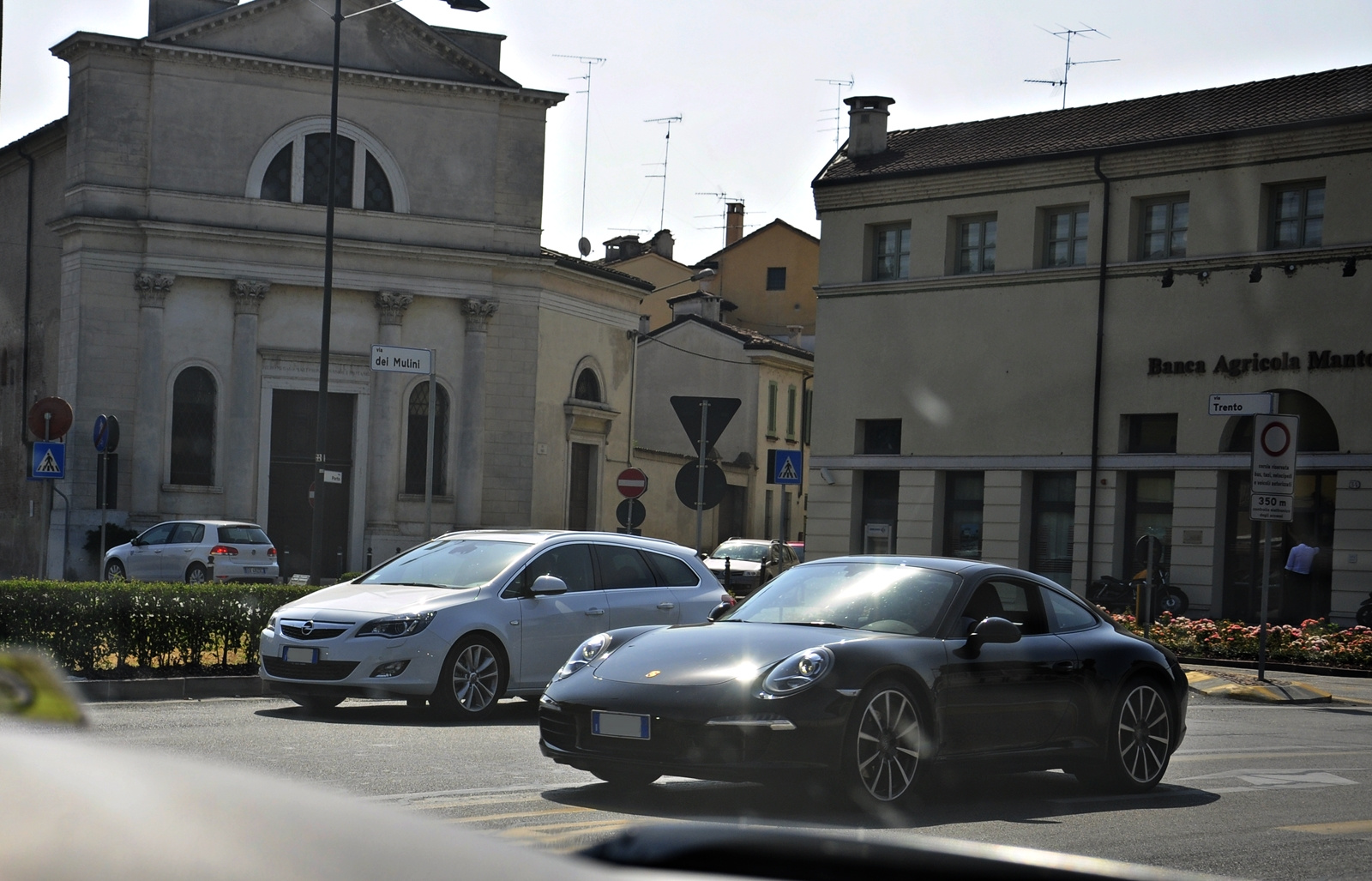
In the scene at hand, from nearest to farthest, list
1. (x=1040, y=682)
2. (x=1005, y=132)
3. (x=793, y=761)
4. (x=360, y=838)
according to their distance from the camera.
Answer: (x=360, y=838)
(x=793, y=761)
(x=1040, y=682)
(x=1005, y=132)

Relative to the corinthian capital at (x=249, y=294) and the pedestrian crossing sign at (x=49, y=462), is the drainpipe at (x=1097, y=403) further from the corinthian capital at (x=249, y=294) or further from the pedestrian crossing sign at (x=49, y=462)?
the pedestrian crossing sign at (x=49, y=462)

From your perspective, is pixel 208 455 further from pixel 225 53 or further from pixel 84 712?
pixel 84 712

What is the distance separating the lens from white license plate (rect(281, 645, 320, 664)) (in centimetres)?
1236

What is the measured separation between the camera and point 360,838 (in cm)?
146

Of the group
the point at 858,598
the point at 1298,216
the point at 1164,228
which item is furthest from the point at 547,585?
the point at 1164,228

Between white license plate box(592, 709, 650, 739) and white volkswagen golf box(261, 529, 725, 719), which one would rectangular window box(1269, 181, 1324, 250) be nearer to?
white volkswagen golf box(261, 529, 725, 719)

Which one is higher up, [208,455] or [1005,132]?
[1005,132]

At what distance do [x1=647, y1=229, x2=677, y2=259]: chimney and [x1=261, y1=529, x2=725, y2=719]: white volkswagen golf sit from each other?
60551 mm

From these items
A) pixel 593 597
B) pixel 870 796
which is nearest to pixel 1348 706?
pixel 593 597

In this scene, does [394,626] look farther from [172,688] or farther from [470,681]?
[172,688]

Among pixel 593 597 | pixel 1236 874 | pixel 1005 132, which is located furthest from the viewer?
pixel 1005 132

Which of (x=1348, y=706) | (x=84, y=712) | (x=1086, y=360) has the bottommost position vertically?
(x=1348, y=706)

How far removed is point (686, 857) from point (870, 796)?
661 cm

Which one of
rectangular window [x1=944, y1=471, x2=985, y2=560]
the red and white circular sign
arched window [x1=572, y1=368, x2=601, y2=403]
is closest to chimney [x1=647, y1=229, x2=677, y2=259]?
arched window [x1=572, y1=368, x2=601, y2=403]
